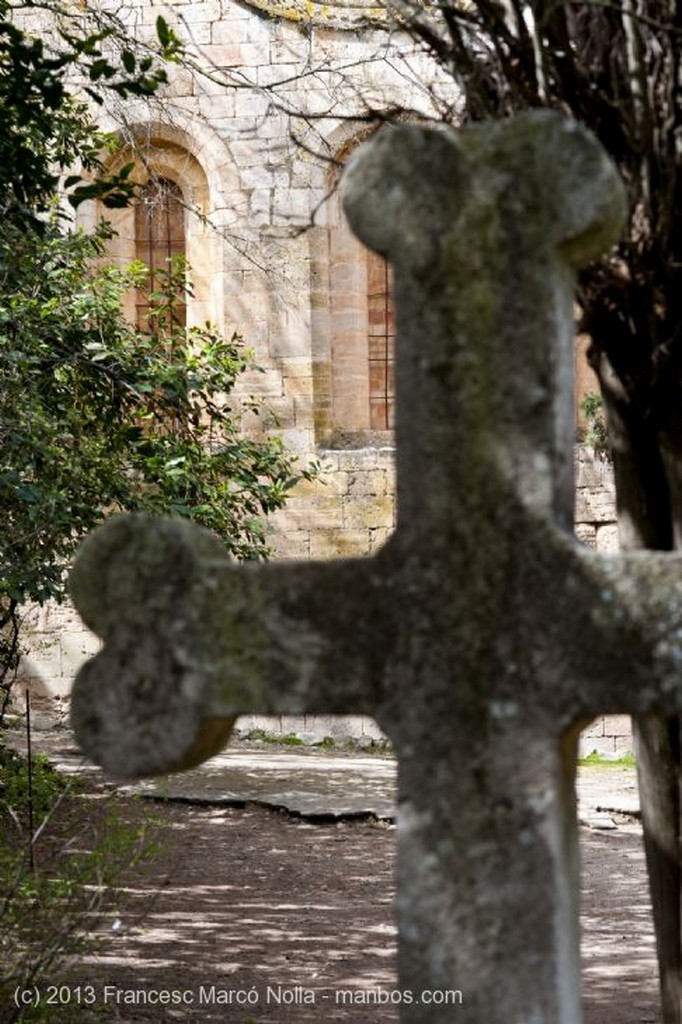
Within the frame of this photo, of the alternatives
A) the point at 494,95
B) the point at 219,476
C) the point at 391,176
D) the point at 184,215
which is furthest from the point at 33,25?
the point at 391,176

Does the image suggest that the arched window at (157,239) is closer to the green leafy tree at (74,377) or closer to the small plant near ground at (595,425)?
the small plant near ground at (595,425)

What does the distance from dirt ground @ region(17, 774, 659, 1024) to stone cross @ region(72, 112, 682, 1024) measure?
2.35 metres

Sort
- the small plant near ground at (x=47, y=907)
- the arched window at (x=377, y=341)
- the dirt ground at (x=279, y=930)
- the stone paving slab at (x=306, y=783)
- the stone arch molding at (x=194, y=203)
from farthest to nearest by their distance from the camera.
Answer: the arched window at (x=377, y=341), the stone arch molding at (x=194, y=203), the stone paving slab at (x=306, y=783), the dirt ground at (x=279, y=930), the small plant near ground at (x=47, y=907)

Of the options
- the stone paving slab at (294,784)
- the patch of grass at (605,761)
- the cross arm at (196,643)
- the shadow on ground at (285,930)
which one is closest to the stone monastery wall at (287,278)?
the patch of grass at (605,761)

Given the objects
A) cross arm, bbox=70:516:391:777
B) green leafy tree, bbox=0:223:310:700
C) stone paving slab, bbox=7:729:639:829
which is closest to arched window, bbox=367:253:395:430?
stone paving slab, bbox=7:729:639:829

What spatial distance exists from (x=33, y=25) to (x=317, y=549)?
19.2ft

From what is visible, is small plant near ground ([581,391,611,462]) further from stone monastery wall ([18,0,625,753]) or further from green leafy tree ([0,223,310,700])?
green leafy tree ([0,223,310,700])

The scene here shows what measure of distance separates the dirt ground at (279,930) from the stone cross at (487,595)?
2.35 meters

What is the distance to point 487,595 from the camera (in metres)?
2.32

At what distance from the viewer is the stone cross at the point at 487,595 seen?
90.2 inches

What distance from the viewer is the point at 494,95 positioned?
12.2 ft

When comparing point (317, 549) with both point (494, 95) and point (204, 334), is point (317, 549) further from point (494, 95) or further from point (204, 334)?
point (494, 95)

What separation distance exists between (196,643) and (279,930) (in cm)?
566

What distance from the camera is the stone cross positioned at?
2.29 metres
